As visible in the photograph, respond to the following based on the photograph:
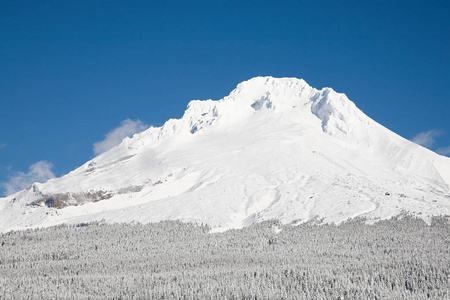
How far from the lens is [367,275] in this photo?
5728 inches

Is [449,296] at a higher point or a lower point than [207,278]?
lower

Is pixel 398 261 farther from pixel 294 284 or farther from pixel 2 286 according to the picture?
pixel 2 286

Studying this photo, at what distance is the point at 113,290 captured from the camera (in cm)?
14138

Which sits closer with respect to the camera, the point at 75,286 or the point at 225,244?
the point at 75,286

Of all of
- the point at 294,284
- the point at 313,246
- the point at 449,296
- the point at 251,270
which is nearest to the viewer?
the point at 449,296

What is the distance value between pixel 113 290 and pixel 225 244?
188 feet

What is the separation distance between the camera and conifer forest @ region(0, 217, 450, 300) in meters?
137

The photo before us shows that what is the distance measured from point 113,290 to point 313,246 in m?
73.3

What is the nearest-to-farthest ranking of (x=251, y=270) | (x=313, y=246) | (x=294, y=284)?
1. (x=294, y=284)
2. (x=251, y=270)
3. (x=313, y=246)

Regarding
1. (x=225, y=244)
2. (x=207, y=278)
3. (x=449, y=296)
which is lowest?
(x=449, y=296)

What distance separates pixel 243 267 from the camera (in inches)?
6334

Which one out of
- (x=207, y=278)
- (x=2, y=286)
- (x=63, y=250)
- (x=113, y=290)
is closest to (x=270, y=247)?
(x=207, y=278)

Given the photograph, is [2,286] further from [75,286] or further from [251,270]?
[251,270]

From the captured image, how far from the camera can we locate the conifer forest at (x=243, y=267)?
137250mm
